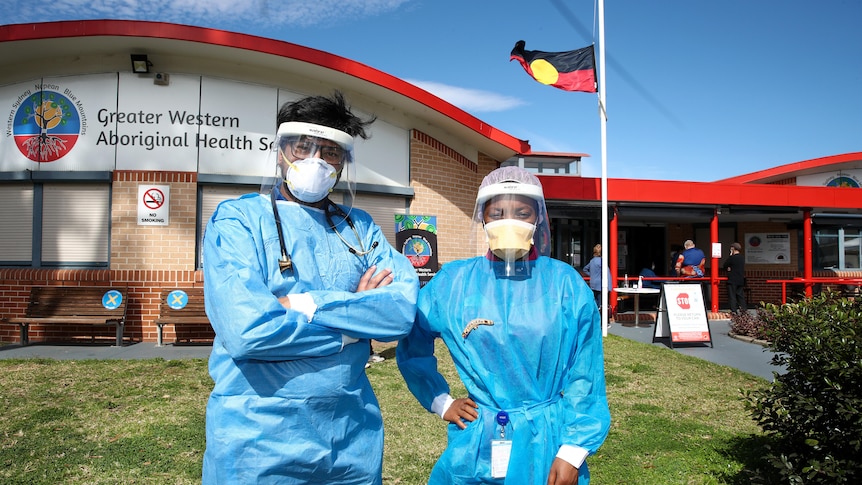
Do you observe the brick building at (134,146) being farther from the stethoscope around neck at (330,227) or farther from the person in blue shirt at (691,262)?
the person in blue shirt at (691,262)

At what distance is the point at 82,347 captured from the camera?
862 cm

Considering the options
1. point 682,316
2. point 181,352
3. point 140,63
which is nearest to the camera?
point 181,352

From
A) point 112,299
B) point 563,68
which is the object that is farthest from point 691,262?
point 112,299

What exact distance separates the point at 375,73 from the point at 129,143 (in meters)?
4.22

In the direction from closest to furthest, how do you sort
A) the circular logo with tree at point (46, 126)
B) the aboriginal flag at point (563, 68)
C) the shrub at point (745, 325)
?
the circular logo with tree at point (46, 126) → the shrub at point (745, 325) → the aboriginal flag at point (563, 68)

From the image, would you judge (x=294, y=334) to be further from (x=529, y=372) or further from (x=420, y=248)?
(x=420, y=248)

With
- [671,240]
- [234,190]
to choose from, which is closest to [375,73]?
[234,190]

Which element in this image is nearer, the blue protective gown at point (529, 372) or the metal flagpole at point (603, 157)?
the blue protective gown at point (529, 372)

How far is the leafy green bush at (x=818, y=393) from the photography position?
2.93 metres

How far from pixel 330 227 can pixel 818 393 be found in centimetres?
302

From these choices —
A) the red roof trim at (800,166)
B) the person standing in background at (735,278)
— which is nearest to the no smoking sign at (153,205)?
the person standing in background at (735,278)

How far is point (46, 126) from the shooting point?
30.0 feet

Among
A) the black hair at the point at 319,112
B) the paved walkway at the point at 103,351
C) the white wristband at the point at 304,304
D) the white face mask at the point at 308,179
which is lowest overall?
the paved walkway at the point at 103,351

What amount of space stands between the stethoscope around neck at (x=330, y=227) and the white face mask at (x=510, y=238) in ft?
1.71
